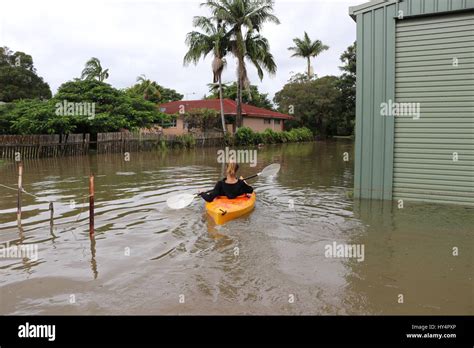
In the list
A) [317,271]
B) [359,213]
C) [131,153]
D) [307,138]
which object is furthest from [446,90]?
[307,138]

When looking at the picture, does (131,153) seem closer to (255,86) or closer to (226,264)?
(226,264)

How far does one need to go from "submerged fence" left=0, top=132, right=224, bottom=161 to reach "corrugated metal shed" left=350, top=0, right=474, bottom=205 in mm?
18224

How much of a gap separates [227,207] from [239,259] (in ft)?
8.20

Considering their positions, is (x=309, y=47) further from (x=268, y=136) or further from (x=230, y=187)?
(x=230, y=187)

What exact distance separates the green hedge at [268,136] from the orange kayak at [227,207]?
28.0 metres

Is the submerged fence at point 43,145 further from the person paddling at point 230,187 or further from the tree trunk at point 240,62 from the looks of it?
the person paddling at point 230,187

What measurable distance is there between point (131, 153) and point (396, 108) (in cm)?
2062

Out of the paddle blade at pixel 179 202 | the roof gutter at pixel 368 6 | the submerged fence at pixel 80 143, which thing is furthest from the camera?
the submerged fence at pixel 80 143

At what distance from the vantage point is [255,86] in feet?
189

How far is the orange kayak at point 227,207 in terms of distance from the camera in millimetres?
8930

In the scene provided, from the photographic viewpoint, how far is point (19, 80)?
144 ft

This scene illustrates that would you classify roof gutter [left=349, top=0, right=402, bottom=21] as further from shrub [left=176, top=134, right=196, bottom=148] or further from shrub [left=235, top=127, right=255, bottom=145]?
shrub [left=235, top=127, right=255, bottom=145]

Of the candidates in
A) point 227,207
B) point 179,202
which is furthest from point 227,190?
point 179,202

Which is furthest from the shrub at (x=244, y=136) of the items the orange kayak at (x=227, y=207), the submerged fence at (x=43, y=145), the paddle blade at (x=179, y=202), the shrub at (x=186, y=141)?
the orange kayak at (x=227, y=207)
